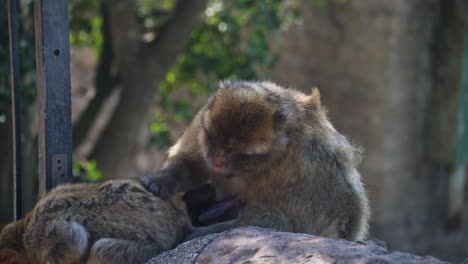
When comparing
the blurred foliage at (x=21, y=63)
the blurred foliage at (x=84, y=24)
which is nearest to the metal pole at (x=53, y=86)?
the blurred foliage at (x=21, y=63)

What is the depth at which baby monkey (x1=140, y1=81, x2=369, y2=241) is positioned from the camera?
4.02m

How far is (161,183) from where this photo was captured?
422 cm

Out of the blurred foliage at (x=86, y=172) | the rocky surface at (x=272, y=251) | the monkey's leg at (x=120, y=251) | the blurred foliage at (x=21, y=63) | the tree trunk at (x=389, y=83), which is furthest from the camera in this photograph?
the tree trunk at (x=389, y=83)

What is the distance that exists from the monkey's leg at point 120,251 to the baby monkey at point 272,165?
14.1 inches

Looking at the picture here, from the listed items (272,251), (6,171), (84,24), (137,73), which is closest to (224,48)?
(137,73)

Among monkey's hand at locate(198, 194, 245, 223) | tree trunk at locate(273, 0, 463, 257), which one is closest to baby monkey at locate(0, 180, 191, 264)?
monkey's hand at locate(198, 194, 245, 223)

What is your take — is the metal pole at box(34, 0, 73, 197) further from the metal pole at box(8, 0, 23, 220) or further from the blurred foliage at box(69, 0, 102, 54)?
the blurred foliage at box(69, 0, 102, 54)

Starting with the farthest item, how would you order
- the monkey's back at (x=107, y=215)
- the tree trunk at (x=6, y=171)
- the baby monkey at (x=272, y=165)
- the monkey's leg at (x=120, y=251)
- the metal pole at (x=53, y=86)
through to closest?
1. the tree trunk at (x=6, y=171)
2. the baby monkey at (x=272, y=165)
3. the metal pole at (x=53, y=86)
4. the monkey's back at (x=107, y=215)
5. the monkey's leg at (x=120, y=251)

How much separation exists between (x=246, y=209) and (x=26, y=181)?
289 centimetres

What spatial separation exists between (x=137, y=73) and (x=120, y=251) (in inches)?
141

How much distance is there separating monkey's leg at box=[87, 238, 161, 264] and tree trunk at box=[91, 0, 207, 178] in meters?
3.42

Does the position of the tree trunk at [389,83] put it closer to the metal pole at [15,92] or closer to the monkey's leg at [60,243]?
the metal pole at [15,92]

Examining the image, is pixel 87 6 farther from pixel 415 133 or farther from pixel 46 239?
pixel 415 133

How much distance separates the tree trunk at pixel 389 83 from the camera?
9.43 meters
